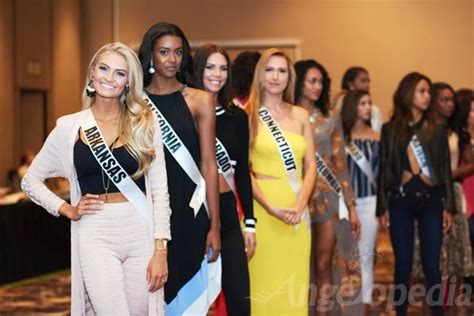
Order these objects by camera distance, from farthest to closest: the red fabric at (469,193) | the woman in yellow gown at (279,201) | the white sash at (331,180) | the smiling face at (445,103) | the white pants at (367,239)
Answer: the smiling face at (445,103) < the red fabric at (469,193) < the white pants at (367,239) < the white sash at (331,180) < the woman in yellow gown at (279,201)

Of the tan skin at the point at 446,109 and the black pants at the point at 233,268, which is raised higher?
the tan skin at the point at 446,109

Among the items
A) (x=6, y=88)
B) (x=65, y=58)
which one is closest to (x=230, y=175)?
(x=6, y=88)

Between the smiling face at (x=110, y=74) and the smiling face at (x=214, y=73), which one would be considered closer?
the smiling face at (x=110, y=74)

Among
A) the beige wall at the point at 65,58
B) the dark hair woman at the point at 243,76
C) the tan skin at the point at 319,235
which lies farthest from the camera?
the beige wall at the point at 65,58

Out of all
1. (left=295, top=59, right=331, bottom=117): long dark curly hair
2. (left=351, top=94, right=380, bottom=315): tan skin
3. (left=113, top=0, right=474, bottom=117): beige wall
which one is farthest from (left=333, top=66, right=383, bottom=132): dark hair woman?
(left=113, top=0, right=474, bottom=117): beige wall

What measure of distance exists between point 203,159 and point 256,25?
390 inches

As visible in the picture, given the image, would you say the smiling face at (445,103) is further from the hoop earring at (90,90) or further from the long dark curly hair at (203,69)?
the hoop earring at (90,90)

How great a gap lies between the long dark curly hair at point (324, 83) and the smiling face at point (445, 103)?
1.42 metres

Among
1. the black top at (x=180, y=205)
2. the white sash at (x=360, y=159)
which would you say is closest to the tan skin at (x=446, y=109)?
the white sash at (x=360, y=159)

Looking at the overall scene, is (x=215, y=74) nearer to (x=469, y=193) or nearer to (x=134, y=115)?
(x=134, y=115)

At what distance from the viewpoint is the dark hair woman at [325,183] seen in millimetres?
5625

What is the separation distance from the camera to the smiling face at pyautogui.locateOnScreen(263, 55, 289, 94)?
196 inches

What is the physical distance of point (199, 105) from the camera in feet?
13.1

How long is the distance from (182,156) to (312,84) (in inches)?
72.5
